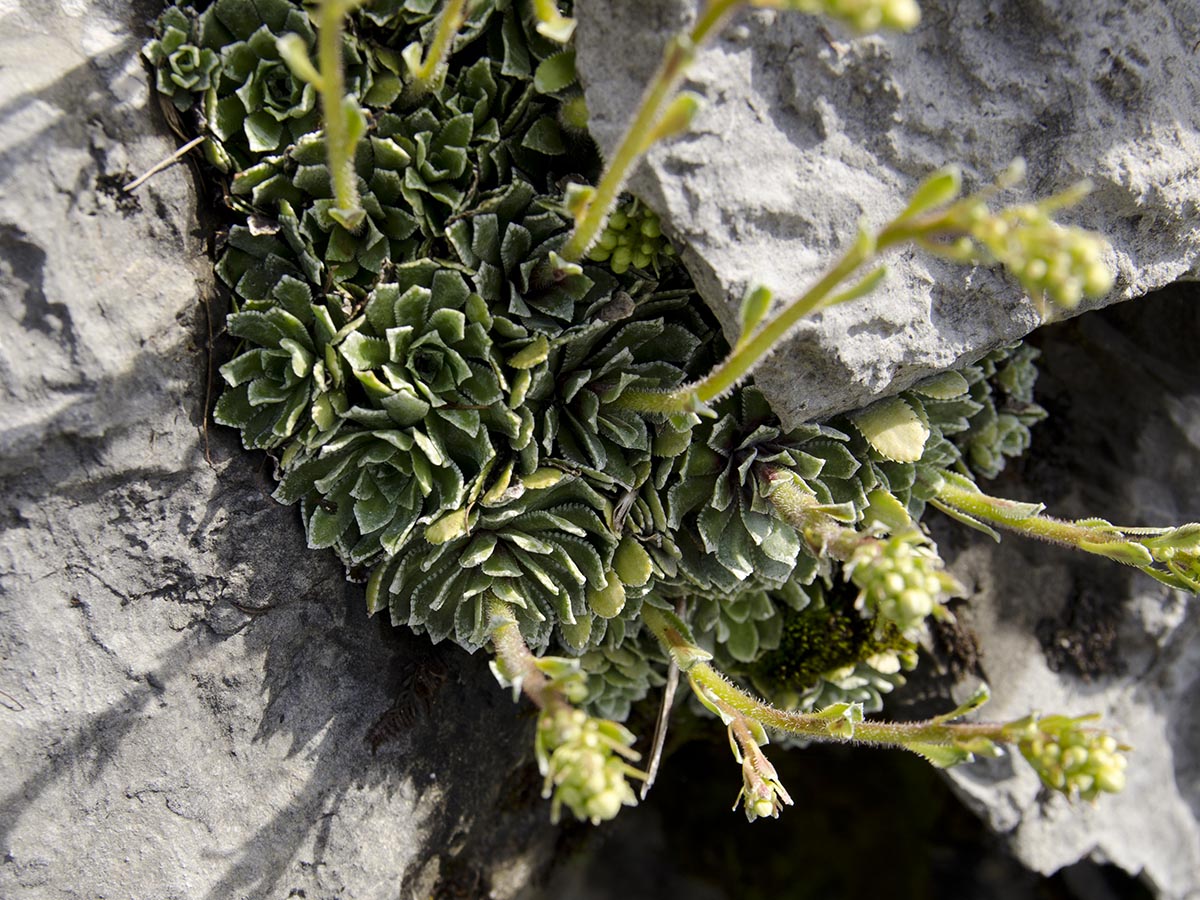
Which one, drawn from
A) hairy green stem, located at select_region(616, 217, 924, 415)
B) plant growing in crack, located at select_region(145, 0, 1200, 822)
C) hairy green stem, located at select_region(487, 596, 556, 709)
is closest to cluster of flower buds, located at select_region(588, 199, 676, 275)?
plant growing in crack, located at select_region(145, 0, 1200, 822)

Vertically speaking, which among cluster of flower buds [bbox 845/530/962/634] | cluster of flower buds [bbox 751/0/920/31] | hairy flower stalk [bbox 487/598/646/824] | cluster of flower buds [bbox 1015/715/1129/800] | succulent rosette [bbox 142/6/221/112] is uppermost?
cluster of flower buds [bbox 751/0/920/31]

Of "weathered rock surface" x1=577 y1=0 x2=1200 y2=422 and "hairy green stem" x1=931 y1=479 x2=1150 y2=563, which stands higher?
"weathered rock surface" x1=577 y1=0 x2=1200 y2=422

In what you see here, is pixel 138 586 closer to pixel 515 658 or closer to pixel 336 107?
pixel 515 658

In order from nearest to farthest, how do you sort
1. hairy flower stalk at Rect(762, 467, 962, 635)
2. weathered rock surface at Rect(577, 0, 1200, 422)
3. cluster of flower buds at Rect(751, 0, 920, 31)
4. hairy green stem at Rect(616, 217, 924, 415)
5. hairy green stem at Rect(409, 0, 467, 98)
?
cluster of flower buds at Rect(751, 0, 920, 31) → hairy green stem at Rect(616, 217, 924, 415) → hairy flower stalk at Rect(762, 467, 962, 635) → hairy green stem at Rect(409, 0, 467, 98) → weathered rock surface at Rect(577, 0, 1200, 422)

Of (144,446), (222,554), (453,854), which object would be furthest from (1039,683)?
(144,446)

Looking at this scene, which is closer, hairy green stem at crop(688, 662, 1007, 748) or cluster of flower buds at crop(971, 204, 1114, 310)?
cluster of flower buds at crop(971, 204, 1114, 310)

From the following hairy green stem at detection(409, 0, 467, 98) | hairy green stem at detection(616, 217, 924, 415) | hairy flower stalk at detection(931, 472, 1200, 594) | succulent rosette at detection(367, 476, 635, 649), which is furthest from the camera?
succulent rosette at detection(367, 476, 635, 649)

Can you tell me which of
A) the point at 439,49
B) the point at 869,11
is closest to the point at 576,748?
the point at 869,11

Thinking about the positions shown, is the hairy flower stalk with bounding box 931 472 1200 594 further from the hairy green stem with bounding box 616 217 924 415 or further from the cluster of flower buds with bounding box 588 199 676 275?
the cluster of flower buds with bounding box 588 199 676 275
